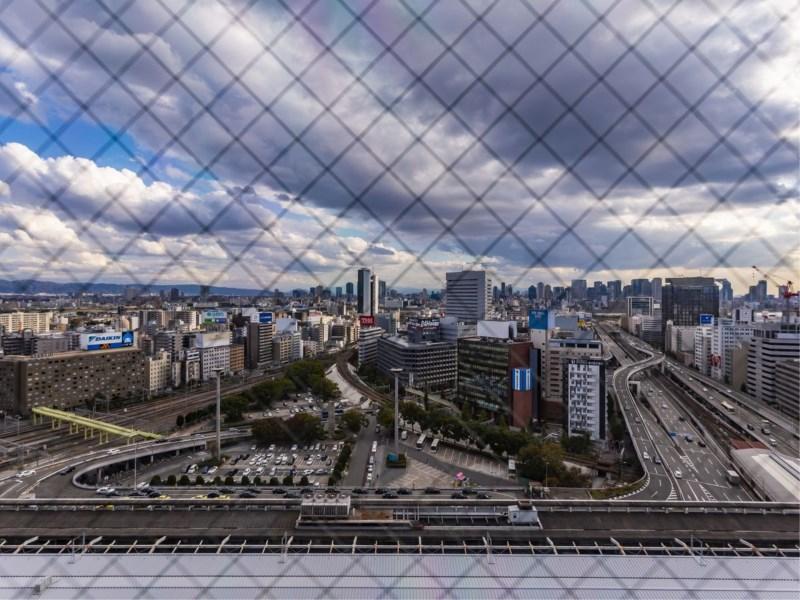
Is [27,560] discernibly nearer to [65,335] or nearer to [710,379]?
[65,335]

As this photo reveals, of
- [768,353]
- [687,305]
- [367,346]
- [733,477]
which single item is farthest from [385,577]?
[687,305]

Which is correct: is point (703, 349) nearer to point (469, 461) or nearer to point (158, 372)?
point (469, 461)

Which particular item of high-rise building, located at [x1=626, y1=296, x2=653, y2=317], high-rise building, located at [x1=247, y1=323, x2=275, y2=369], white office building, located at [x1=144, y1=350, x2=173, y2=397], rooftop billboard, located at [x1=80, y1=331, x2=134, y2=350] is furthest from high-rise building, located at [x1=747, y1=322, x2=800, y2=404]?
rooftop billboard, located at [x1=80, y1=331, x2=134, y2=350]

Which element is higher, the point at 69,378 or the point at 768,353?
the point at 768,353

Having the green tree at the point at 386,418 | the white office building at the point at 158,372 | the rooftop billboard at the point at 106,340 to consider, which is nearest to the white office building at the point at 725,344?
the green tree at the point at 386,418

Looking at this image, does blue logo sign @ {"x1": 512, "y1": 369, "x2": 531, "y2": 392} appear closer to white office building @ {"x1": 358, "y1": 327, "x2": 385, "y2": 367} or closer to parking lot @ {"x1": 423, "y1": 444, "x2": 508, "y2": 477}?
parking lot @ {"x1": 423, "y1": 444, "x2": 508, "y2": 477}

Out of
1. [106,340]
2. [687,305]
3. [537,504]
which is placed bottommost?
[537,504]

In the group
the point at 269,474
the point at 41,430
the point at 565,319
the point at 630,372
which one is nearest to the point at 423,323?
the point at 565,319

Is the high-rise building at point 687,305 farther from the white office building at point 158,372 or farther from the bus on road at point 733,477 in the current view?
the white office building at point 158,372
